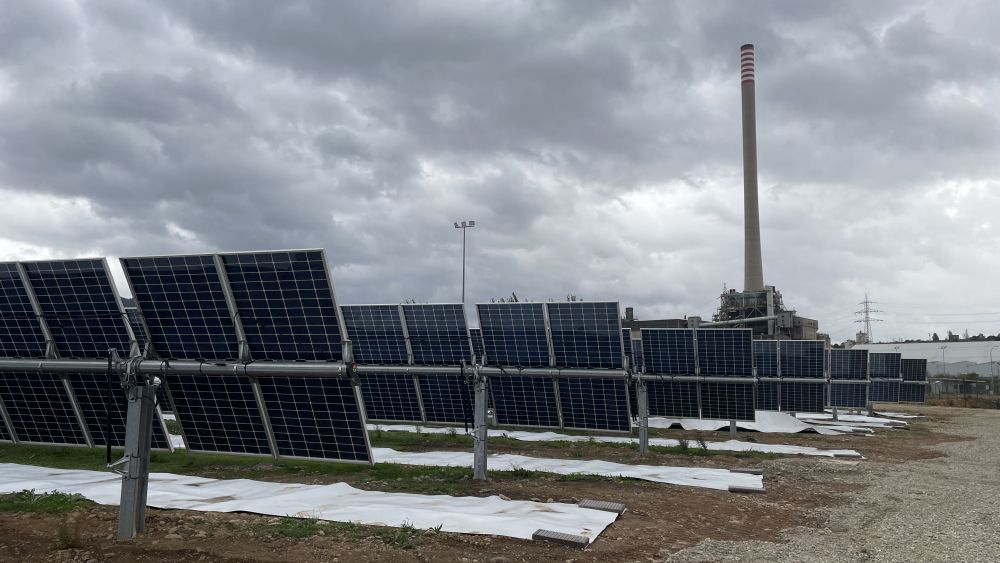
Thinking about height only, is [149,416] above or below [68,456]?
above

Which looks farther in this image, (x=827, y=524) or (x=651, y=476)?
(x=651, y=476)

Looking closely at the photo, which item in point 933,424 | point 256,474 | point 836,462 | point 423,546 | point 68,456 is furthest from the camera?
point 933,424

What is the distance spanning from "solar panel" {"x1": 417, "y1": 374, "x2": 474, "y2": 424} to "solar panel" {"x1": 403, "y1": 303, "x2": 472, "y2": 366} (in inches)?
36.5

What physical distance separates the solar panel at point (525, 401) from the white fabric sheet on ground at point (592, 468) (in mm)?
1410

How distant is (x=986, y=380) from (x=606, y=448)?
287ft

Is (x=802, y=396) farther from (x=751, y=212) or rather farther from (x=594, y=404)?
(x=751, y=212)

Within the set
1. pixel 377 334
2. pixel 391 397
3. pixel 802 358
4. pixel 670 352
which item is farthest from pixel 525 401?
pixel 802 358

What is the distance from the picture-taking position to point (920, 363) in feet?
191

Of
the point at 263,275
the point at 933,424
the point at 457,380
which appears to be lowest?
the point at 933,424

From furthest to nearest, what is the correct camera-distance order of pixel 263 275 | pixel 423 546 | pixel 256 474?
pixel 256 474
pixel 263 275
pixel 423 546

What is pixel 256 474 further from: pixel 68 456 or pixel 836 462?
pixel 836 462

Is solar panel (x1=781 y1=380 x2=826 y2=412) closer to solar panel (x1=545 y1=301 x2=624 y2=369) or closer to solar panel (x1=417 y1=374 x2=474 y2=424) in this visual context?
solar panel (x1=545 y1=301 x2=624 y2=369)

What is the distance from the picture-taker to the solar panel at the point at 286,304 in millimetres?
14094

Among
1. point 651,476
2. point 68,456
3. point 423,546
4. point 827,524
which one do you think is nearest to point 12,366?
point 68,456
